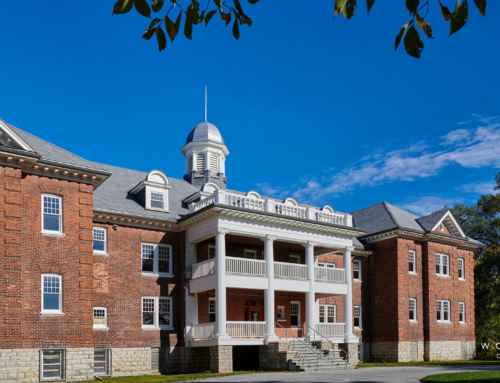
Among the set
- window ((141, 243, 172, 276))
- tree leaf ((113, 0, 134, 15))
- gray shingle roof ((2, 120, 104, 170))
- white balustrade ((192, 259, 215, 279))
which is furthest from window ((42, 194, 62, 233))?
tree leaf ((113, 0, 134, 15))

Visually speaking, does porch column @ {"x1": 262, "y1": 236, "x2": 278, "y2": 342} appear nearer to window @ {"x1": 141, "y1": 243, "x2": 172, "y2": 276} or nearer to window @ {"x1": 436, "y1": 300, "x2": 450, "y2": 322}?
window @ {"x1": 141, "y1": 243, "x2": 172, "y2": 276}

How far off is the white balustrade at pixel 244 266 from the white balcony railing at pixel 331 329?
4.49 metres

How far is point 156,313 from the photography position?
28.2 m

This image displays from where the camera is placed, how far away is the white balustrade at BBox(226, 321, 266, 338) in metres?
27.0

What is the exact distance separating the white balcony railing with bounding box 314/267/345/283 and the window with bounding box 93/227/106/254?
11964 millimetres

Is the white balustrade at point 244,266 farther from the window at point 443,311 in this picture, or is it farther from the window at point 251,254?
the window at point 443,311

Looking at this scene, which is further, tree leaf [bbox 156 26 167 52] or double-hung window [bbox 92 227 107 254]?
double-hung window [bbox 92 227 107 254]

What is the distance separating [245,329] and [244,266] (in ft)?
10.4

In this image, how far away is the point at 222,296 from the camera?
26.6 meters

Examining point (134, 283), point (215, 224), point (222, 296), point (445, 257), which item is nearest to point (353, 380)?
point (222, 296)

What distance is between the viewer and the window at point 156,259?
28.6 metres

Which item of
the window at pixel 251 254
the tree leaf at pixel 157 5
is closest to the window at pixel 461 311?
the window at pixel 251 254

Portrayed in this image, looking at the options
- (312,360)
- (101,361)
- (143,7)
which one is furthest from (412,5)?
(101,361)

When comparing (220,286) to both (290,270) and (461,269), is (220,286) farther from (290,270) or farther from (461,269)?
(461,269)
